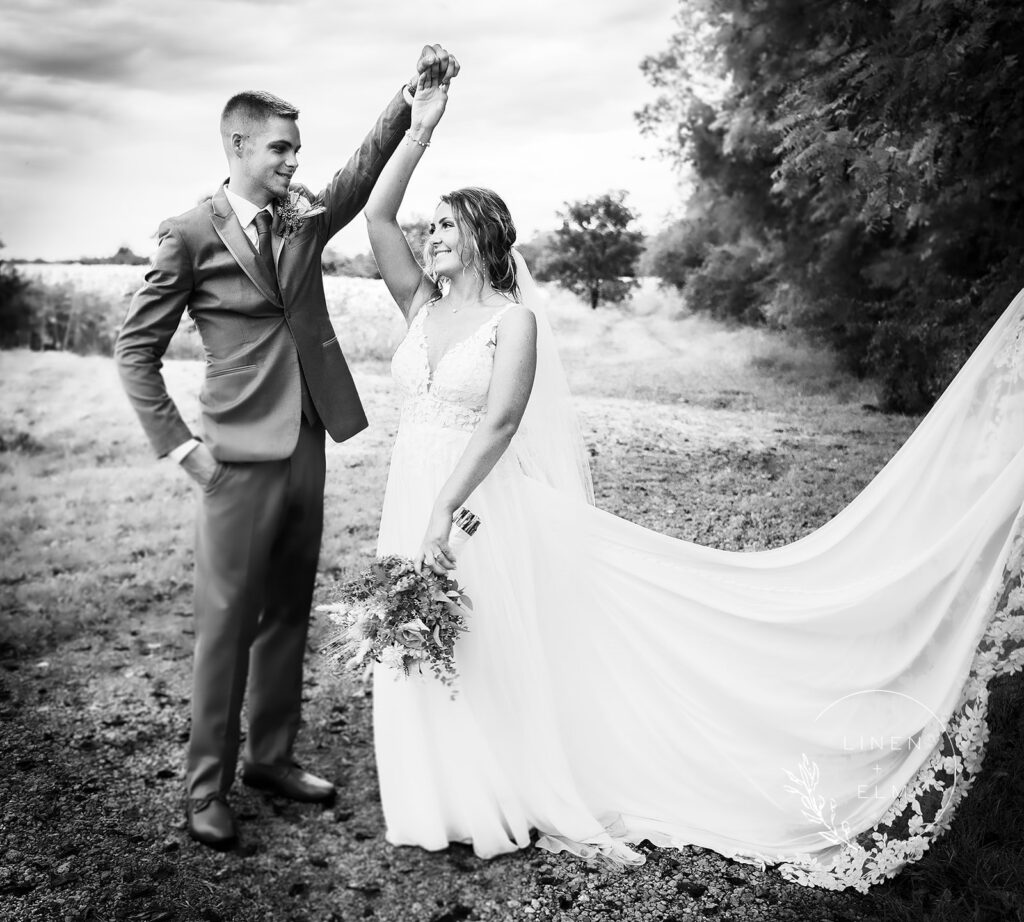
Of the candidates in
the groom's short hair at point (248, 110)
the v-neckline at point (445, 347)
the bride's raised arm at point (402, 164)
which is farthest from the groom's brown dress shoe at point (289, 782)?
the groom's short hair at point (248, 110)

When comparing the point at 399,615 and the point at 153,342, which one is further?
the point at 153,342

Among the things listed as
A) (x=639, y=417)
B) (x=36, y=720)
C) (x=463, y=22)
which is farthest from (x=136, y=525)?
(x=463, y=22)

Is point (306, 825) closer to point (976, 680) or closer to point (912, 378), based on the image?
point (976, 680)

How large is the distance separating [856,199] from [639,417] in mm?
1471

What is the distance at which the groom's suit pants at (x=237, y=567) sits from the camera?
8.99ft

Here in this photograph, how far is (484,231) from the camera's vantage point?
2.62 meters

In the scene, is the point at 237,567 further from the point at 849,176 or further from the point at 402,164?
the point at 849,176

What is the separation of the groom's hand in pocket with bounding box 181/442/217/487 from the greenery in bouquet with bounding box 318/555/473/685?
0.63 m

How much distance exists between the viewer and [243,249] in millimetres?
2684

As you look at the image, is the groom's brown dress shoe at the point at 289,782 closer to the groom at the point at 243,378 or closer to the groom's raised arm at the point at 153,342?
the groom at the point at 243,378

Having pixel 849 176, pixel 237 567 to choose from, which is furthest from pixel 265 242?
pixel 849 176

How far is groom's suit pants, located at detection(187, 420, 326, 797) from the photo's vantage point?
8.99ft

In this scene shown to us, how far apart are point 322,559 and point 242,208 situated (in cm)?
246

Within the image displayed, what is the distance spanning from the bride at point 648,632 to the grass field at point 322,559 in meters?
0.23
